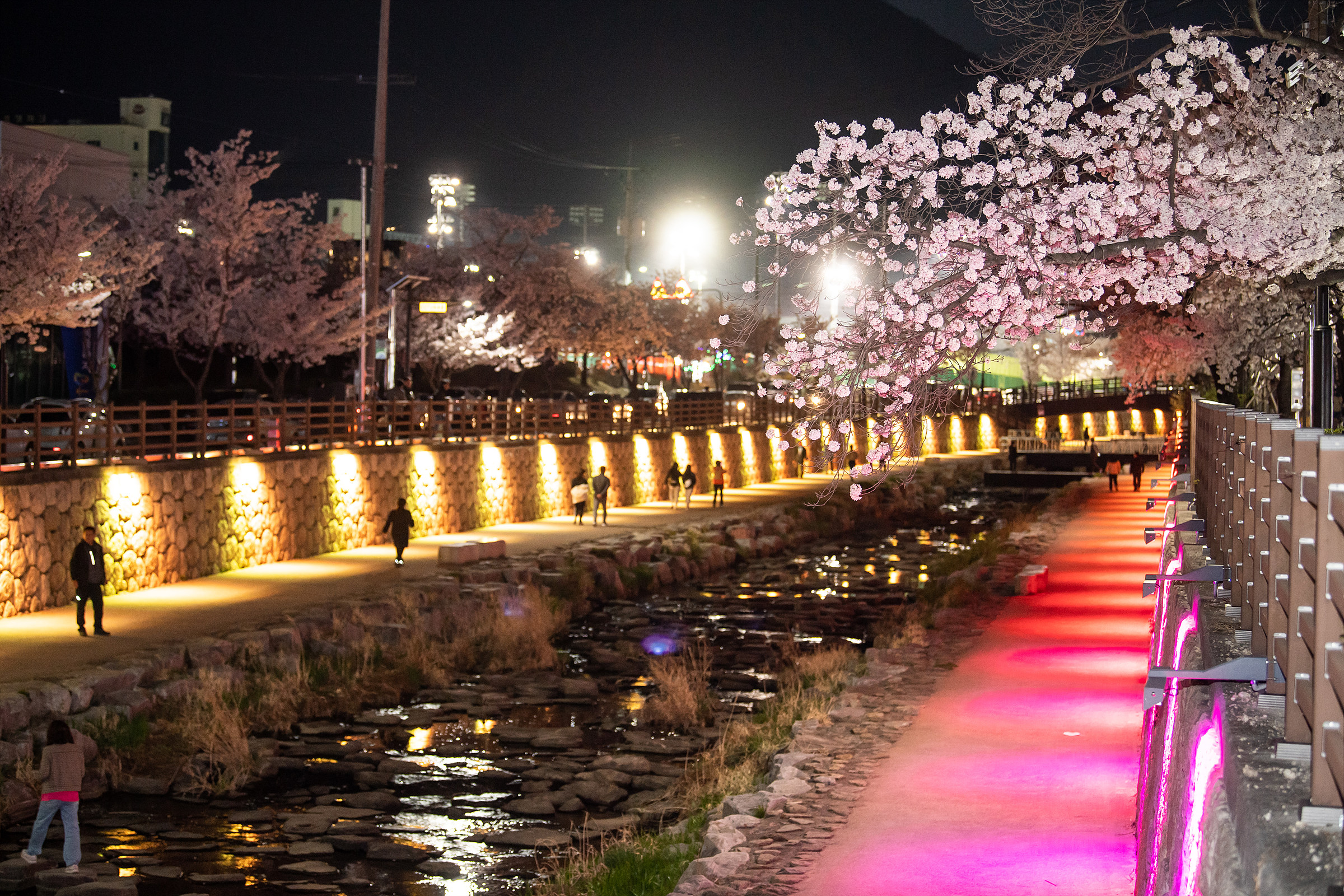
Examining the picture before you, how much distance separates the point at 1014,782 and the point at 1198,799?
6.00 m

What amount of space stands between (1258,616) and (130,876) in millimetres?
9476

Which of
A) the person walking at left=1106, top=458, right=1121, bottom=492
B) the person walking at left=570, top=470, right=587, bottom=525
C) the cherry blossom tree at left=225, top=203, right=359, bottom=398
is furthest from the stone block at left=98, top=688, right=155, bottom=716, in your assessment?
the person walking at left=1106, top=458, right=1121, bottom=492

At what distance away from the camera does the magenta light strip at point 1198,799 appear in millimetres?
4133

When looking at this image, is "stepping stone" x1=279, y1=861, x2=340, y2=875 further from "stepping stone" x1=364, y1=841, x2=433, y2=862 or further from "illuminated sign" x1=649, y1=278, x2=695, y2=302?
"illuminated sign" x1=649, y1=278, x2=695, y2=302

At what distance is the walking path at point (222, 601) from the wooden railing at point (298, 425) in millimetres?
2335

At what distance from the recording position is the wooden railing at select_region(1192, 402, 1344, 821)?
3.42 metres

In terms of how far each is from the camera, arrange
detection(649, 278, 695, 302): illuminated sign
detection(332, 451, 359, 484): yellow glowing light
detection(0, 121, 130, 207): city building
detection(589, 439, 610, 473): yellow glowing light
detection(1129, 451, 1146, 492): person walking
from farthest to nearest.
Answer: detection(649, 278, 695, 302): illuminated sign
detection(1129, 451, 1146, 492): person walking
detection(0, 121, 130, 207): city building
detection(589, 439, 610, 473): yellow glowing light
detection(332, 451, 359, 484): yellow glowing light

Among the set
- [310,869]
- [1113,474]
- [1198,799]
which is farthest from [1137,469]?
[1198,799]

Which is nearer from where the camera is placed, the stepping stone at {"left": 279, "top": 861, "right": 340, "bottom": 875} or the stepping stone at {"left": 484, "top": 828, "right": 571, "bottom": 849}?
the stepping stone at {"left": 279, "top": 861, "right": 340, "bottom": 875}

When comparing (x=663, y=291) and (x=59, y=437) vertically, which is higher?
(x=663, y=291)

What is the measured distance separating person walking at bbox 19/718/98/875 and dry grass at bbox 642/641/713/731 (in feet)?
25.8

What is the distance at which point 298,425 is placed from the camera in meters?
26.8

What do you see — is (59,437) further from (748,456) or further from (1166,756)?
(748,456)

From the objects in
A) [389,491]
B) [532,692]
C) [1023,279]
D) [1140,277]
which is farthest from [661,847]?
[389,491]
